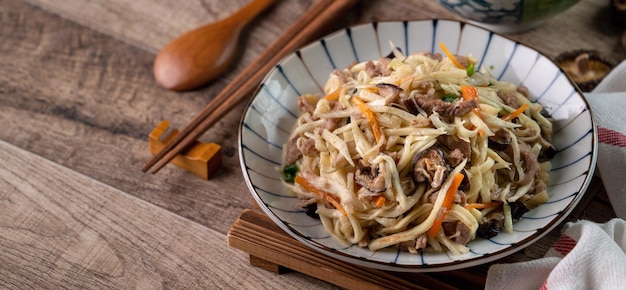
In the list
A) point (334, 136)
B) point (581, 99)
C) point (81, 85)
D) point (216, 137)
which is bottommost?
point (81, 85)

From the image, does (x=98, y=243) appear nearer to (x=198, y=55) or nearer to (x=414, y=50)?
(x=198, y=55)

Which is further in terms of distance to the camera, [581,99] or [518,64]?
[518,64]

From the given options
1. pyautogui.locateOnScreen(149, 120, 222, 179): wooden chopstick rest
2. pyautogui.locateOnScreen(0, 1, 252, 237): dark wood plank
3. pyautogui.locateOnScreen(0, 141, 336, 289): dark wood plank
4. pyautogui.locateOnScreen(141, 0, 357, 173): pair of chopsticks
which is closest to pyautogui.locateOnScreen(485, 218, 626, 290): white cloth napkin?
pyautogui.locateOnScreen(0, 141, 336, 289): dark wood plank

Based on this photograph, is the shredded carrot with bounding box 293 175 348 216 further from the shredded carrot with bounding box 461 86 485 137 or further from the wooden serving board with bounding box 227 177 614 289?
the shredded carrot with bounding box 461 86 485 137

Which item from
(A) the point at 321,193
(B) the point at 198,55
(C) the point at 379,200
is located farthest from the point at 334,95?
(B) the point at 198,55

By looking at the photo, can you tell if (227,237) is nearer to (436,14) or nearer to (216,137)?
(216,137)

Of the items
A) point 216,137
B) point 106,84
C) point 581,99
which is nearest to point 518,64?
point 581,99
